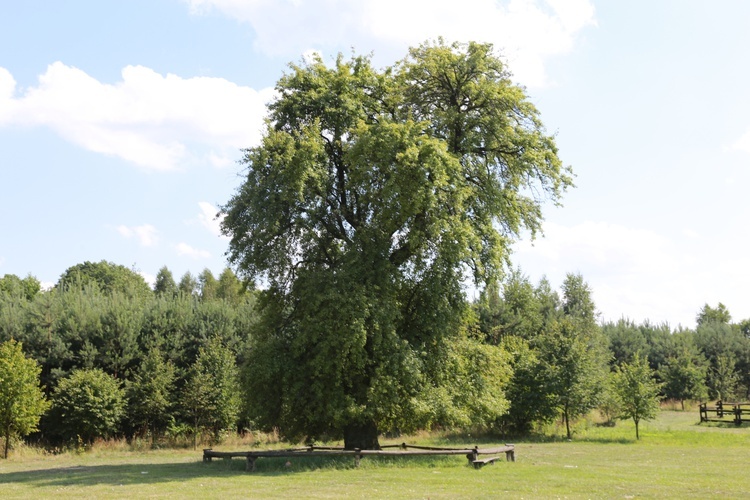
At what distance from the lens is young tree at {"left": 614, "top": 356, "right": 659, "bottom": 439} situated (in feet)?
117

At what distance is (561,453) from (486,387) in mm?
4809

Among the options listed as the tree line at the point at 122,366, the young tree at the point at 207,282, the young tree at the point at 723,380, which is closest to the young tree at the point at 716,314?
the young tree at the point at 723,380

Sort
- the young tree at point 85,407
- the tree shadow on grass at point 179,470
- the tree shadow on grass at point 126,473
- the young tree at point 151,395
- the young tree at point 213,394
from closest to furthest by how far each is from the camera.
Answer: the tree shadow on grass at point 126,473, the tree shadow on grass at point 179,470, the young tree at point 85,407, the young tree at point 151,395, the young tree at point 213,394

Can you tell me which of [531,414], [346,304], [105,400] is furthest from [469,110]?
[105,400]

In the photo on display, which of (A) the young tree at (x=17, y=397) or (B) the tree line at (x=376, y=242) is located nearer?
(B) the tree line at (x=376, y=242)

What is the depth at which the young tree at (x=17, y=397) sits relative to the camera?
28.6m

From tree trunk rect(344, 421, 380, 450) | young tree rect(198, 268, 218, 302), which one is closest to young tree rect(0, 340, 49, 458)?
tree trunk rect(344, 421, 380, 450)

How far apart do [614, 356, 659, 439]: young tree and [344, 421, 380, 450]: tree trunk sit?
17.8m

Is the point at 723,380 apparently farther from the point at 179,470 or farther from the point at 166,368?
the point at 179,470

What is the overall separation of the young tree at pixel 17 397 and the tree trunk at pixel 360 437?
14971 mm

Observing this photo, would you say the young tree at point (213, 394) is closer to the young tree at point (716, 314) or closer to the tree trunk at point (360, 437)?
the tree trunk at point (360, 437)

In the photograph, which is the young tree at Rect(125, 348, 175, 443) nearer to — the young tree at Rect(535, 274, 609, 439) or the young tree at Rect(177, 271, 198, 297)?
the young tree at Rect(535, 274, 609, 439)

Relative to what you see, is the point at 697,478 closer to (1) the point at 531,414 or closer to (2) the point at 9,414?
(1) the point at 531,414

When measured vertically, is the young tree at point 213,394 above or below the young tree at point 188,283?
below
